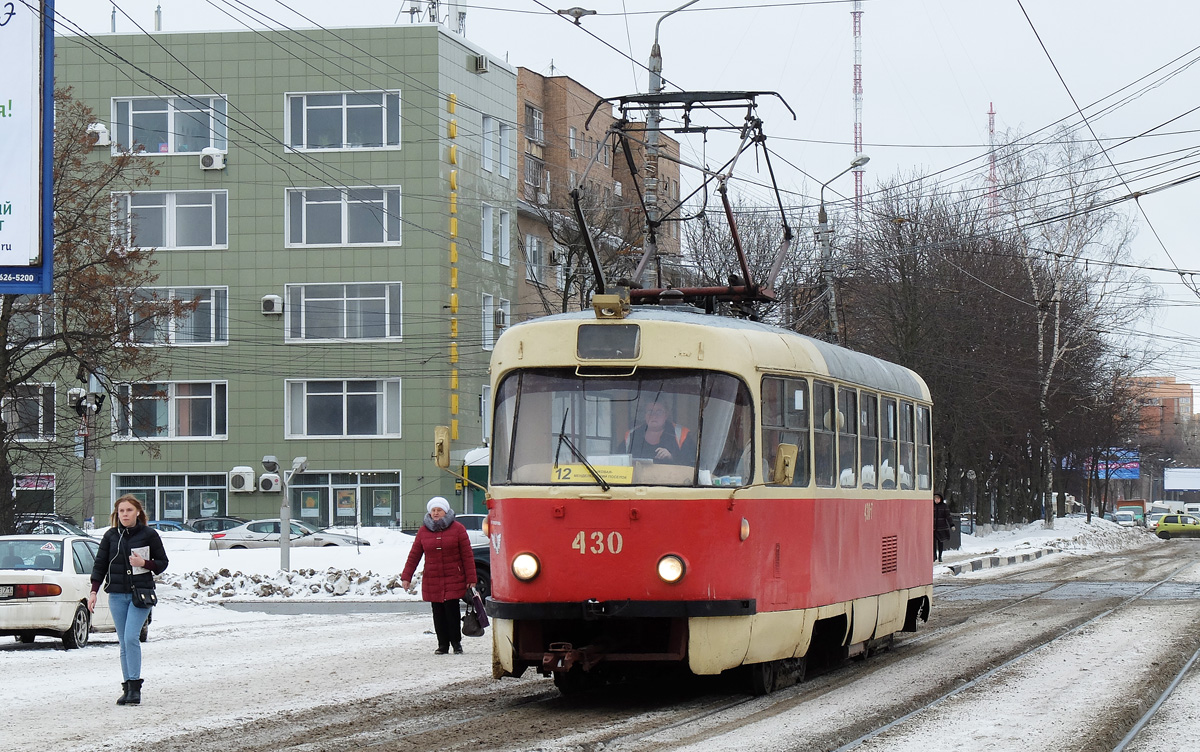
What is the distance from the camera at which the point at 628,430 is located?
10609mm

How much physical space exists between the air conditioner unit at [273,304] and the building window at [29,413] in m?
18.9

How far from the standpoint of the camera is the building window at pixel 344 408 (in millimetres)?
48875

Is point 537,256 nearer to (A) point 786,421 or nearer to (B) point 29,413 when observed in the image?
(B) point 29,413

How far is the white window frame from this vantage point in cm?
4803

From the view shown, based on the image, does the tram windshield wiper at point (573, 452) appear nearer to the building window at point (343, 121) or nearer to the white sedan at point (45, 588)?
the white sedan at point (45, 588)

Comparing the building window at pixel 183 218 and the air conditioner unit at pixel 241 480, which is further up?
the building window at pixel 183 218

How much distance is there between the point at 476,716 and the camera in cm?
1063

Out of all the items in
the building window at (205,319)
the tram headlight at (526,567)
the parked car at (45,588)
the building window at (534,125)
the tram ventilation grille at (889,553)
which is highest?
the building window at (534,125)

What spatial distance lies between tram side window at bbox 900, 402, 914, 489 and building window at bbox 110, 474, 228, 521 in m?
37.0

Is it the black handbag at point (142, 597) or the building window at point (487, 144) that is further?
the building window at point (487, 144)

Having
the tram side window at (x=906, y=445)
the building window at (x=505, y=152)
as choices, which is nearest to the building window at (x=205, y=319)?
the building window at (x=505, y=152)

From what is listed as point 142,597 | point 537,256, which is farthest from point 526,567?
point 537,256

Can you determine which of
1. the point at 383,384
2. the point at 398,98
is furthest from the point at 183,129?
the point at 383,384

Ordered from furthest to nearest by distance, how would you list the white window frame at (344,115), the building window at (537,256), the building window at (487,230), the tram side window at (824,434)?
the building window at (537,256), the building window at (487,230), the white window frame at (344,115), the tram side window at (824,434)
